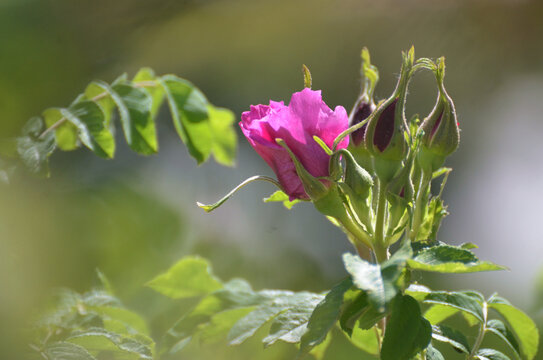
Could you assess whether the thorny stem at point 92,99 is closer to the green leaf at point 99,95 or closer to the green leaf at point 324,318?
the green leaf at point 99,95

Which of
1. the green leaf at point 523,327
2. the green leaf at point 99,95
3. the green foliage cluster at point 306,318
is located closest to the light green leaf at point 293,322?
the green foliage cluster at point 306,318

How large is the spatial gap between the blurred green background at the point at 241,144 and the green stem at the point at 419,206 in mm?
217

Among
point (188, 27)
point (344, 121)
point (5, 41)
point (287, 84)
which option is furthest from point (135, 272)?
point (188, 27)

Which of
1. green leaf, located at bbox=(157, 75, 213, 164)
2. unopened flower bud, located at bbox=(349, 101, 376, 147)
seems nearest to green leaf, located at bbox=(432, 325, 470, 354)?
unopened flower bud, located at bbox=(349, 101, 376, 147)

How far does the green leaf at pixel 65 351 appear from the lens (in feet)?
0.90

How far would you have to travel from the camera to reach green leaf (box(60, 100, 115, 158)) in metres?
0.35

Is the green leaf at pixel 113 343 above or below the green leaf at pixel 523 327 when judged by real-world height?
above

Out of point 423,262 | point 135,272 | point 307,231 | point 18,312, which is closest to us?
point 423,262

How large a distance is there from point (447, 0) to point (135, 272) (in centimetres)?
109

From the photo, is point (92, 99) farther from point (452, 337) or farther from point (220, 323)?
point (452, 337)

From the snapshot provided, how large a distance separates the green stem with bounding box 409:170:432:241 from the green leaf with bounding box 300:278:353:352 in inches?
2.3

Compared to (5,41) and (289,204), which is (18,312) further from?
(5,41)

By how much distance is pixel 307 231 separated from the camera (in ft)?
3.92

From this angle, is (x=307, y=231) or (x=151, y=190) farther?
(x=307, y=231)
